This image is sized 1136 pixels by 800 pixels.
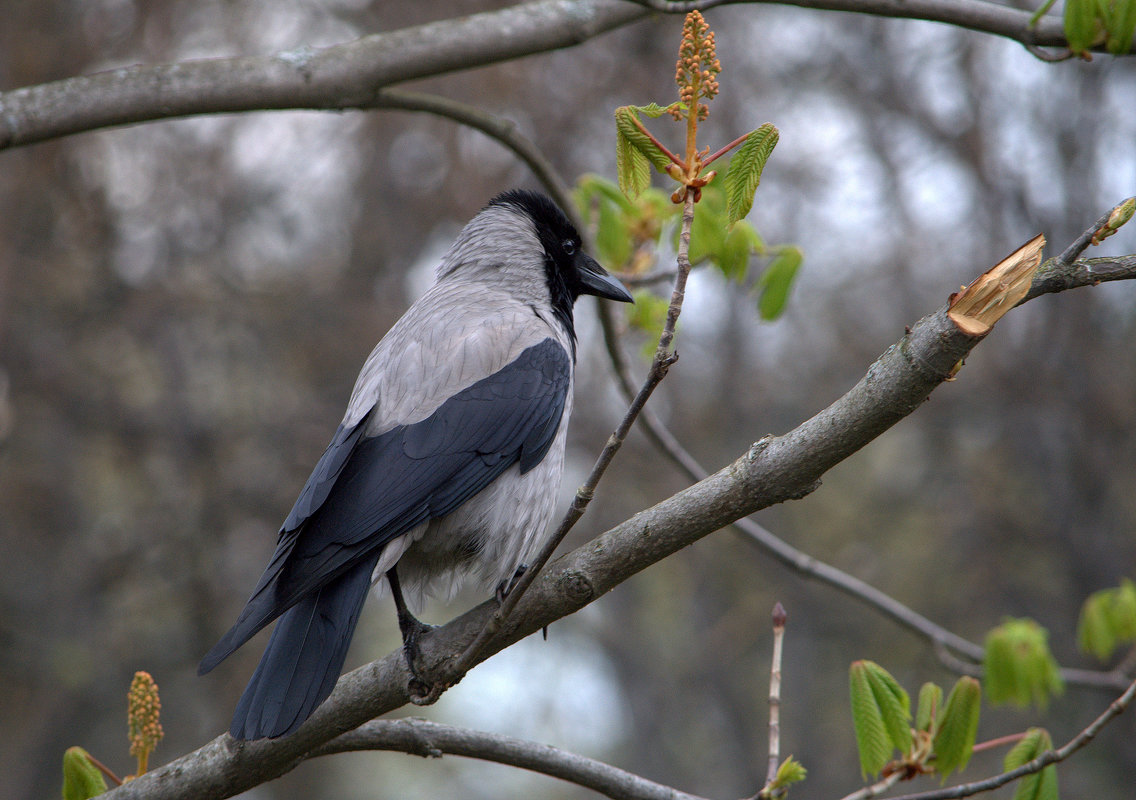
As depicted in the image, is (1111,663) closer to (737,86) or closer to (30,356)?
(737,86)

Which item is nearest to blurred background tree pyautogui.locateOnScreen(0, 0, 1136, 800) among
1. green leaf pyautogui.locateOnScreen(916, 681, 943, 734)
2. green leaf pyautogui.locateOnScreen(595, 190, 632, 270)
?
green leaf pyautogui.locateOnScreen(595, 190, 632, 270)

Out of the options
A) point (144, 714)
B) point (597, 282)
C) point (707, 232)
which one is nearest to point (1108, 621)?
point (707, 232)

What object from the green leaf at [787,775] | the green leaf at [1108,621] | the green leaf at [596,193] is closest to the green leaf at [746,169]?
the green leaf at [787,775]

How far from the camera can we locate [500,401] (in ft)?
12.2

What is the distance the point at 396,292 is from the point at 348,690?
21.3 ft

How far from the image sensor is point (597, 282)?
177 inches

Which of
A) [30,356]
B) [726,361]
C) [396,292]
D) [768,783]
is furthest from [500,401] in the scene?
[726,361]

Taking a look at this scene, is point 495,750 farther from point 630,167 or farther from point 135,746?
point 630,167

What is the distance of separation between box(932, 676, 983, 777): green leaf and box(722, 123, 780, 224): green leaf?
1.54 metres

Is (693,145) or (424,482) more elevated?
(424,482)

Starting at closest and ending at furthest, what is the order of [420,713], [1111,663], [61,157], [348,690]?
[348,690] < [61,157] < [1111,663] < [420,713]

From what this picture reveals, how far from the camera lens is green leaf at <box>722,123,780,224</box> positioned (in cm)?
219

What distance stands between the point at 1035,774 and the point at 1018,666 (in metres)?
1.48

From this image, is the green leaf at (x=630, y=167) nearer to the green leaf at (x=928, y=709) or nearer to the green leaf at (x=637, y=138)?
the green leaf at (x=637, y=138)
